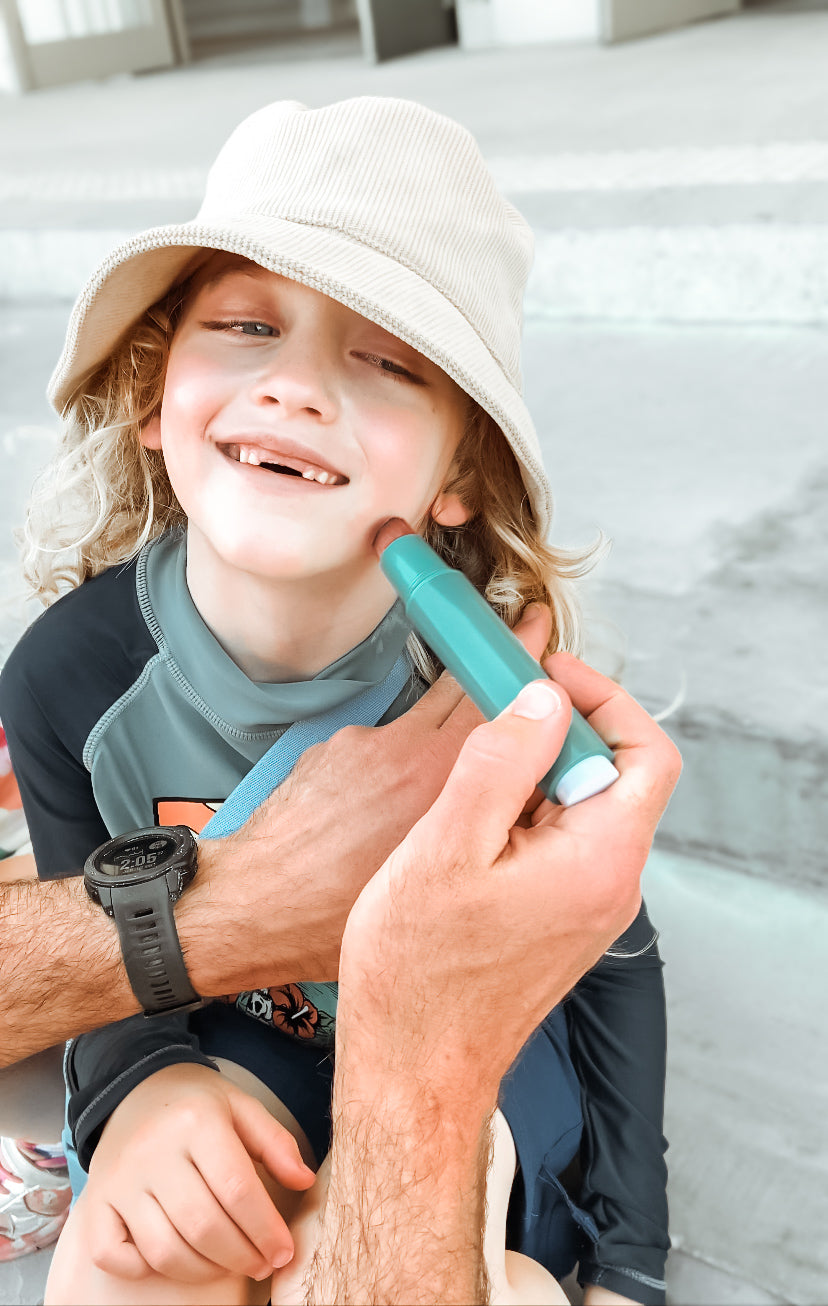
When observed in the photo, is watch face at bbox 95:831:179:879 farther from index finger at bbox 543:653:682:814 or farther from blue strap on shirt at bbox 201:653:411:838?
index finger at bbox 543:653:682:814

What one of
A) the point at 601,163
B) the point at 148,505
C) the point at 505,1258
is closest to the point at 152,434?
the point at 148,505

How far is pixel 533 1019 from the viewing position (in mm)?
652

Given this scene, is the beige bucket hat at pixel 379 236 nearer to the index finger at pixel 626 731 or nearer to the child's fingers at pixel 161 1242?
the index finger at pixel 626 731

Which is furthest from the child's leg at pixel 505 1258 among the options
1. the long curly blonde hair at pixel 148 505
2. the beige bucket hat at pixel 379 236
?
the beige bucket hat at pixel 379 236

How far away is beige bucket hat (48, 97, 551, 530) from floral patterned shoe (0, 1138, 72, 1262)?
0.65 m

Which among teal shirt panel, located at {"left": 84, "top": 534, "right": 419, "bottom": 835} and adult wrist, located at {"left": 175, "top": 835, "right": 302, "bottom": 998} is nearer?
adult wrist, located at {"left": 175, "top": 835, "right": 302, "bottom": 998}

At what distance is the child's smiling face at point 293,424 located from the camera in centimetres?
76

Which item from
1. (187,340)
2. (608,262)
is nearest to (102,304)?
(187,340)

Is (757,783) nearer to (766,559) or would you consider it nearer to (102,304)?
(766,559)

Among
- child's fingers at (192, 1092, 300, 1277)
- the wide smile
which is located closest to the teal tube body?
the wide smile

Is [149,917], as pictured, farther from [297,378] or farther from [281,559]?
[297,378]

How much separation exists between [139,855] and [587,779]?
1.07 feet

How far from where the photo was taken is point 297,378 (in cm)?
76

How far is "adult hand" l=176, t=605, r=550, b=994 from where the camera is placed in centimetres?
74
